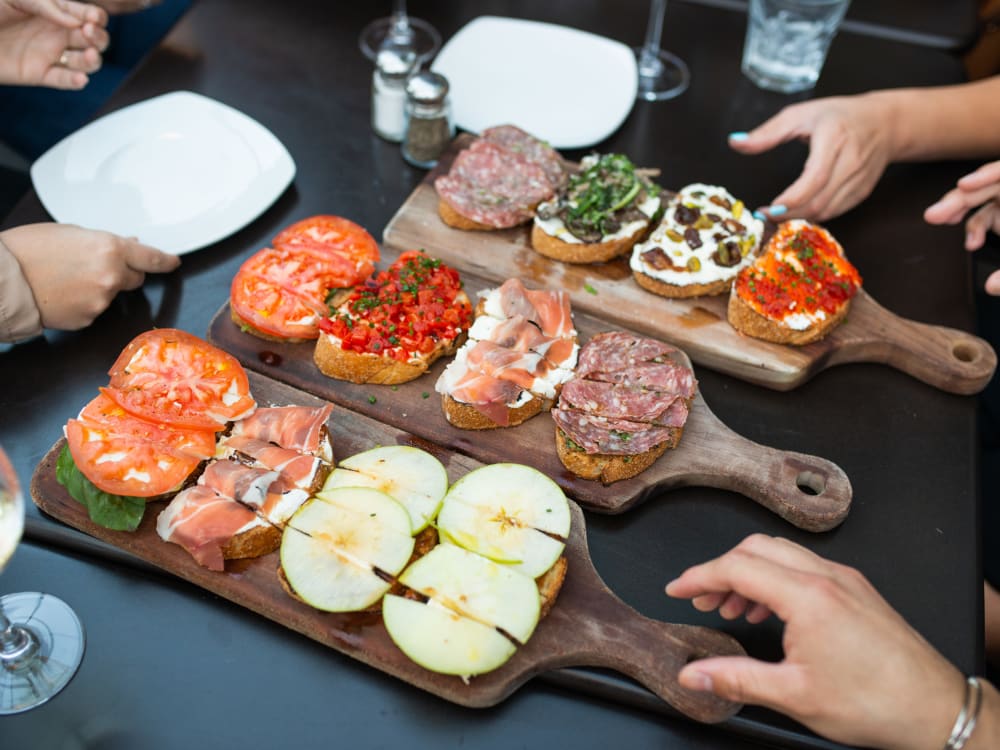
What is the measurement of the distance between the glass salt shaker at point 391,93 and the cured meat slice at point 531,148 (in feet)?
1.16

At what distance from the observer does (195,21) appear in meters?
3.43

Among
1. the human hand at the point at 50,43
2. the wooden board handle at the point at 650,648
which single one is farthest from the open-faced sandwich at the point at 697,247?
the human hand at the point at 50,43

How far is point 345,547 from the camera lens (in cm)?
183

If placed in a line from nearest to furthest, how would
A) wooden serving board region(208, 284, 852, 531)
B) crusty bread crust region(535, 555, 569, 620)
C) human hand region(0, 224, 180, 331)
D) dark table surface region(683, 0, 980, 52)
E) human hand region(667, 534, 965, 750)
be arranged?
human hand region(667, 534, 965, 750)
crusty bread crust region(535, 555, 569, 620)
wooden serving board region(208, 284, 852, 531)
human hand region(0, 224, 180, 331)
dark table surface region(683, 0, 980, 52)

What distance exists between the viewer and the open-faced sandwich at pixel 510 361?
2.13 m

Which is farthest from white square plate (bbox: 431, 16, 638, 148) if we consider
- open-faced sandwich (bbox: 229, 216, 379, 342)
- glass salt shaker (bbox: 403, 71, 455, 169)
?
open-faced sandwich (bbox: 229, 216, 379, 342)

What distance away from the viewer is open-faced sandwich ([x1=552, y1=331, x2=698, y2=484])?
207cm

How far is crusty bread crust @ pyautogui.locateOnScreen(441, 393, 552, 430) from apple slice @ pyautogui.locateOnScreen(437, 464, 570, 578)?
0.66 ft

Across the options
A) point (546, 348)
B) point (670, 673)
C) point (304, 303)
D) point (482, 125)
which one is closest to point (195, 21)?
point (482, 125)

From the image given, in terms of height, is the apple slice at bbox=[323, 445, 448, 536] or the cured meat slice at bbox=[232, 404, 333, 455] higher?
the cured meat slice at bbox=[232, 404, 333, 455]

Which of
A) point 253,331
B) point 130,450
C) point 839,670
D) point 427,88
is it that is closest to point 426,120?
point 427,88

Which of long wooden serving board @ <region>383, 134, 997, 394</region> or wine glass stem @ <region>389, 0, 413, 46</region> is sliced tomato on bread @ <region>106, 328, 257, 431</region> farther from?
wine glass stem @ <region>389, 0, 413, 46</region>

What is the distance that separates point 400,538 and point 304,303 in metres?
0.82

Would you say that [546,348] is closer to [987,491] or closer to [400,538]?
[400,538]
